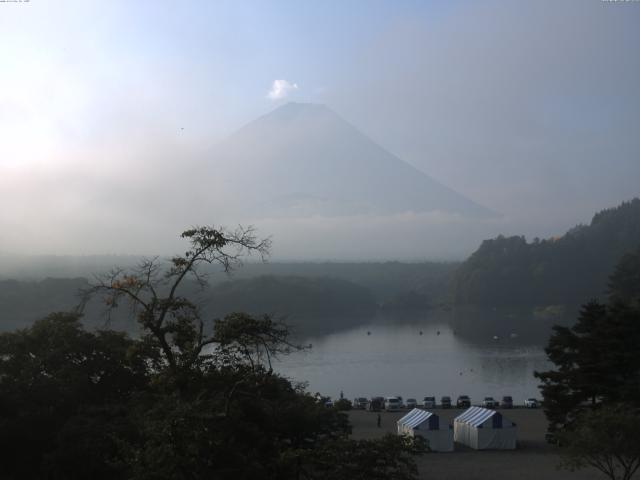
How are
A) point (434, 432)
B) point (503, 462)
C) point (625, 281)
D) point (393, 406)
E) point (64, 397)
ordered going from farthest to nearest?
point (625, 281) → point (393, 406) → point (434, 432) → point (503, 462) → point (64, 397)

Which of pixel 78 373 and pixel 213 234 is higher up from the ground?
pixel 213 234

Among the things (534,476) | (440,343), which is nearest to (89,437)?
(534,476)

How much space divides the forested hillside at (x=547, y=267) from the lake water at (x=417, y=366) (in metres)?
16.9

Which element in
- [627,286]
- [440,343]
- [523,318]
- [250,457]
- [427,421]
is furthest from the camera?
[523,318]

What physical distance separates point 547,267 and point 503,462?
38.1m

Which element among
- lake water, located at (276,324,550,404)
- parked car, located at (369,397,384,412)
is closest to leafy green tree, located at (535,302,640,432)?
parked car, located at (369,397,384,412)

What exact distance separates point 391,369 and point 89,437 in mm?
14371

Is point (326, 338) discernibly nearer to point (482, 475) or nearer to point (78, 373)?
point (482, 475)

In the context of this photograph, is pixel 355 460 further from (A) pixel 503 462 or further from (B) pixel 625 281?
(B) pixel 625 281

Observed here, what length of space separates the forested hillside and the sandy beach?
107 feet

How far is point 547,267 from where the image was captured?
43625 millimetres

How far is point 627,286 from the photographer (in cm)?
1945

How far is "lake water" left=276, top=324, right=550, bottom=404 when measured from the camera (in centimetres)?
1519

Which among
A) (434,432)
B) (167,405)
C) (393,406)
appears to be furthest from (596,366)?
(167,405)
